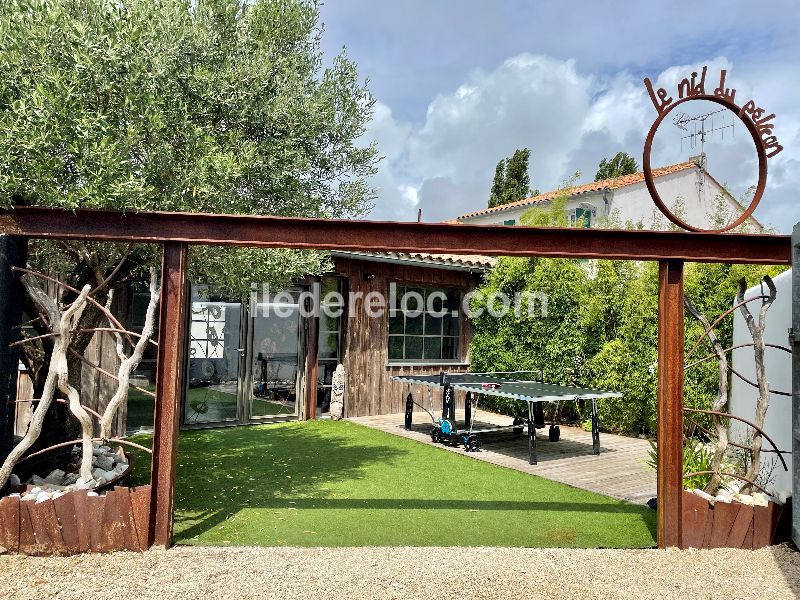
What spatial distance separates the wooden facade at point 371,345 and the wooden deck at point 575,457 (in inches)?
19.7

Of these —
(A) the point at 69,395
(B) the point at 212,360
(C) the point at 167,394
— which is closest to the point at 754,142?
(C) the point at 167,394

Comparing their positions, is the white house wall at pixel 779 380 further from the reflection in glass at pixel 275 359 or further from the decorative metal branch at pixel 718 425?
the reflection in glass at pixel 275 359

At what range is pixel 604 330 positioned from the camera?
1098 cm

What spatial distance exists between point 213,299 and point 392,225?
6001 mm

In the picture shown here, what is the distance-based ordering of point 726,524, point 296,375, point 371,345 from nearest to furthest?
point 726,524
point 296,375
point 371,345

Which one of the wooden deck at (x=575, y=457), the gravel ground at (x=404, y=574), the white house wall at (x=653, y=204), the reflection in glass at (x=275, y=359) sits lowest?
the wooden deck at (x=575, y=457)

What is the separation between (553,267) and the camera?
1173 centimetres

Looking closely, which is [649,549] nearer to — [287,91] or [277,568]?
[277,568]

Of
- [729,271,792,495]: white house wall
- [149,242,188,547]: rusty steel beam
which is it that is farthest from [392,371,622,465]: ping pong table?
[149,242,188,547]: rusty steel beam

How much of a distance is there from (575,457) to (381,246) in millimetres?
5155

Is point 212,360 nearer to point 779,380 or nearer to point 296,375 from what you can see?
point 296,375

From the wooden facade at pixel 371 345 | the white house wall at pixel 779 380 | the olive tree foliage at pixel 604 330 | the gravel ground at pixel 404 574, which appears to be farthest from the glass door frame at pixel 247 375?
the white house wall at pixel 779 380

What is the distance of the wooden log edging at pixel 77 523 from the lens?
4.20 m

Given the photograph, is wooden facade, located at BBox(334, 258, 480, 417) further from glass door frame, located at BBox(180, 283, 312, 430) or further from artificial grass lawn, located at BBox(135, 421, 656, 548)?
artificial grass lawn, located at BBox(135, 421, 656, 548)
